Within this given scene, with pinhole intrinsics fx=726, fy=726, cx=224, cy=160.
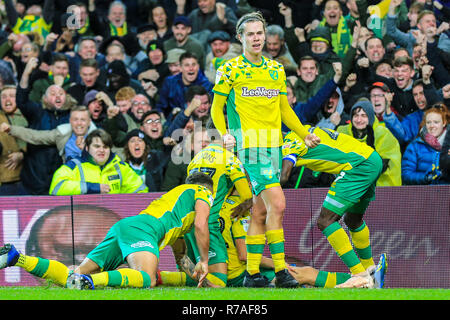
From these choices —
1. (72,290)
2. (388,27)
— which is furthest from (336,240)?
(388,27)

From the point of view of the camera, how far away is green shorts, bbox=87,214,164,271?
641cm

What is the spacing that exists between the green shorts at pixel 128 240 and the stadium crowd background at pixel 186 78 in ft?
7.97

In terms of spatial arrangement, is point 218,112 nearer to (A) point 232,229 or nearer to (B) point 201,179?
(B) point 201,179

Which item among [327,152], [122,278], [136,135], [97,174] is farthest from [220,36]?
[122,278]

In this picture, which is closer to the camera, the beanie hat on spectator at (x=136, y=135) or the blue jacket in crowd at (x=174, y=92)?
the beanie hat on spectator at (x=136, y=135)

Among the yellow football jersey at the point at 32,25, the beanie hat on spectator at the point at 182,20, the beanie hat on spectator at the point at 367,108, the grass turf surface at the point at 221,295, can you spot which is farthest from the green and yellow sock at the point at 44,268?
the yellow football jersey at the point at 32,25

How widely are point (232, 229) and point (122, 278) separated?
2.01m

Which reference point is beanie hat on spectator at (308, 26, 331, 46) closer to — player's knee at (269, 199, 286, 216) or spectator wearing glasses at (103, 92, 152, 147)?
spectator wearing glasses at (103, 92, 152, 147)

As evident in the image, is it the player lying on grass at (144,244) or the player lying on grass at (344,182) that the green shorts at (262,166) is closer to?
the player lying on grass at (344,182)

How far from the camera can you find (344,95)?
940 centimetres

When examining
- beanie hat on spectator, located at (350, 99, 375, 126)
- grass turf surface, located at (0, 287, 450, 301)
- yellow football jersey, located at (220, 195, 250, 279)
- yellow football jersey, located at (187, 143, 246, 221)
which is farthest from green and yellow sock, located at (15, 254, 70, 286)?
beanie hat on spectator, located at (350, 99, 375, 126)

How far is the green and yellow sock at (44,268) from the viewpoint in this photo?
20.9 ft

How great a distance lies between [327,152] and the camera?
720 cm

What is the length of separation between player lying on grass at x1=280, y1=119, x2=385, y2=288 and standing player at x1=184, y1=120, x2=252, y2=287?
0.53m
